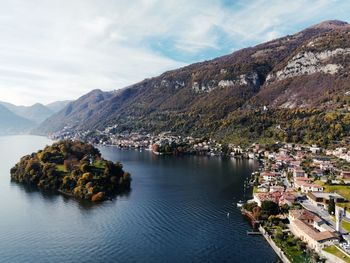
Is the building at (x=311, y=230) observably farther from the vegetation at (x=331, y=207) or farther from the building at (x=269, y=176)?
the building at (x=269, y=176)

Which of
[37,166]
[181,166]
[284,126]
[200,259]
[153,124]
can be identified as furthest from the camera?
[153,124]

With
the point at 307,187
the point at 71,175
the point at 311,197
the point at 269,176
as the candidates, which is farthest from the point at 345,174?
the point at 71,175

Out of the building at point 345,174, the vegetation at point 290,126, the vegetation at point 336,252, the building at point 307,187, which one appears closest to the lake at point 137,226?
the vegetation at point 336,252

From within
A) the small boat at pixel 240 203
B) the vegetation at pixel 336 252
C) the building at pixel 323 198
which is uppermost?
the building at pixel 323 198

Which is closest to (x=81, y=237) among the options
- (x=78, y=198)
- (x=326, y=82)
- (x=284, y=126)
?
(x=78, y=198)

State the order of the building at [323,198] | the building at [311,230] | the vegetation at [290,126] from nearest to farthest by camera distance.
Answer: the building at [311,230], the building at [323,198], the vegetation at [290,126]

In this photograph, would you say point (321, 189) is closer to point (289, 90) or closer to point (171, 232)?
point (171, 232)

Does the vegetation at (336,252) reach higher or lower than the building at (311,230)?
lower

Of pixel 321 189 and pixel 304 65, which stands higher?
pixel 304 65

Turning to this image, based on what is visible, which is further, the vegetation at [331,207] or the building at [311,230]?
the vegetation at [331,207]
